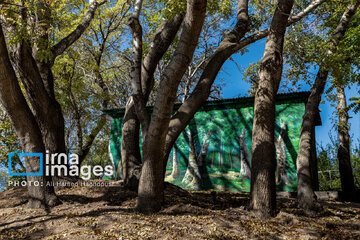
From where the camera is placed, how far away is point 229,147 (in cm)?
1069

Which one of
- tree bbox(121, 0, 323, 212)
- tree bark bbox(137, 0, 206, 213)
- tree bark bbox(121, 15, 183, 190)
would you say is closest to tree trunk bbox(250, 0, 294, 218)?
tree bbox(121, 0, 323, 212)

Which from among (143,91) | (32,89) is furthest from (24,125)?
(143,91)

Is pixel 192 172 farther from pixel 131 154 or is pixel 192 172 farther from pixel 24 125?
pixel 24 125

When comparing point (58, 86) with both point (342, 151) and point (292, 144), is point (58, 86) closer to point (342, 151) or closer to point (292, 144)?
point (292, 144)

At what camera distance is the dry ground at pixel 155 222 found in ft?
13.3

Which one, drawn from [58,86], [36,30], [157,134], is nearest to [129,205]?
[157,134]

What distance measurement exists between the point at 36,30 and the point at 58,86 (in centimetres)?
799

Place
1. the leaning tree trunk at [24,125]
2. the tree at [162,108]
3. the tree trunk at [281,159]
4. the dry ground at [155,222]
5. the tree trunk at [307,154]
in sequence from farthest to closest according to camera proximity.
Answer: the tree trunk at [281,159]
the tree trunk at [307,154]
the leaning tree trunk at [24,125]
the tree at [162,108]
the dry ground at [155,222]

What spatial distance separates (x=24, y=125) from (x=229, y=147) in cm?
729

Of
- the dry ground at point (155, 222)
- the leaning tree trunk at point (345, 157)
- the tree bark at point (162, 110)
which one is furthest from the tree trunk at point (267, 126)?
the leaning tree trunk at point (345, 157)

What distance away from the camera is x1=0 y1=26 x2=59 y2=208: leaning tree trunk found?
15.9 ft

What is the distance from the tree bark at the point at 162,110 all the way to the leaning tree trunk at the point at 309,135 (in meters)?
3.12

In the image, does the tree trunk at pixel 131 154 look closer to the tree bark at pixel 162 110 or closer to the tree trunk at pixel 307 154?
the tree bark at pixel 162 110

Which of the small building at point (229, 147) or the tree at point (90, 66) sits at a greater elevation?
the tree at point (90, 66)
